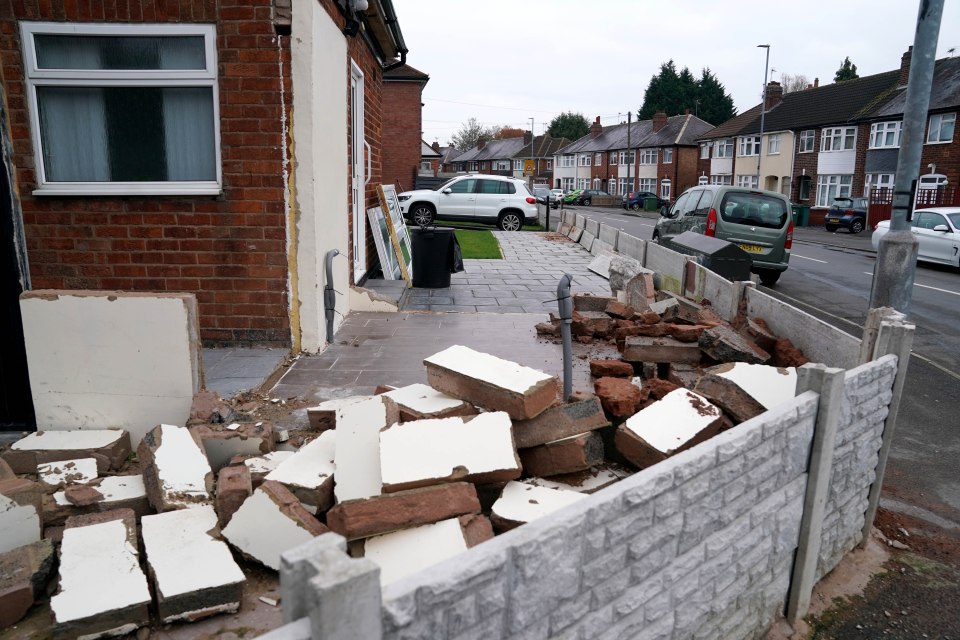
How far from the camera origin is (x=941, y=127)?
33.6 meters

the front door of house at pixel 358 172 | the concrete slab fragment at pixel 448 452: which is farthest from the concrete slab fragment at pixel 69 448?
the front door of house at pixel 358 172

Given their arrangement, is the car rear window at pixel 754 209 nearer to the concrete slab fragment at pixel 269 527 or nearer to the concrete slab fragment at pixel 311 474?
the concrete slab fragment at pixel 311 474

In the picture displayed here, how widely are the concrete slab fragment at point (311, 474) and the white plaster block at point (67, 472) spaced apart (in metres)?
1.07

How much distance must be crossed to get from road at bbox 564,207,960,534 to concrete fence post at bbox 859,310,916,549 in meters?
0.77

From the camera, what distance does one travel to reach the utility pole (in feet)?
20.7

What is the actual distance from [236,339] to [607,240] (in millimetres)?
11424

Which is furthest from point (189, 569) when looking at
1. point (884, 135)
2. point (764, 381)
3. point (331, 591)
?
point (884, 135)

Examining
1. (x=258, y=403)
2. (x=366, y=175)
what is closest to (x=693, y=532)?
(x=258, y=403)

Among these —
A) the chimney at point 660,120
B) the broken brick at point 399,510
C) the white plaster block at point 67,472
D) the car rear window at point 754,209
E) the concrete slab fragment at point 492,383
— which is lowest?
the white plaster block at point 67,472

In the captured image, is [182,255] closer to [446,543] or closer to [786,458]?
[446,543]

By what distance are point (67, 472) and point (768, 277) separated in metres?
13.6

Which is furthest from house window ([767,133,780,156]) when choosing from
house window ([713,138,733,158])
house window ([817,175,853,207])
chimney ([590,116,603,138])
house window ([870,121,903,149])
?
chimney ([590,116,603,138])

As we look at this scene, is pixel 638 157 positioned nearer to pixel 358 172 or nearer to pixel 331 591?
pixel 358 172

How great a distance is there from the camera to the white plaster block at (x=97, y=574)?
8.65 feet
